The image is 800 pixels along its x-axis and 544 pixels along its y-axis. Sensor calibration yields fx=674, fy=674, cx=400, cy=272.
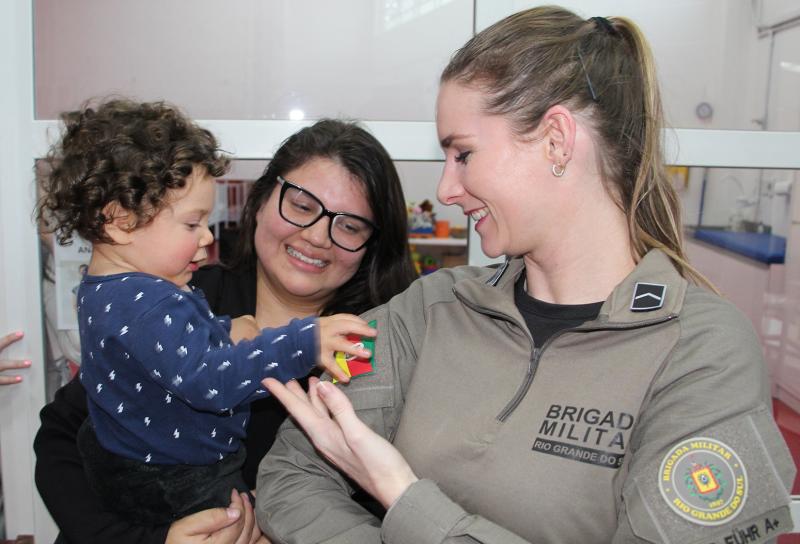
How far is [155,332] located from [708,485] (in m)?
1.01

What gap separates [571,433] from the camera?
3.72ft

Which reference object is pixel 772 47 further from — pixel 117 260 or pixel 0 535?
pixel 0 535

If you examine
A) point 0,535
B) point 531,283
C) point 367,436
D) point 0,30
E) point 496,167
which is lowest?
point 0,535

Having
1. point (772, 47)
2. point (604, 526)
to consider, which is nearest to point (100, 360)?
point (604, 526)

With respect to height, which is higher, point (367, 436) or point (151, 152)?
point (151, 152)

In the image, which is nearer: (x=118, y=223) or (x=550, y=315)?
(x=550, y=315)

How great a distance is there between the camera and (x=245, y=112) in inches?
85.3

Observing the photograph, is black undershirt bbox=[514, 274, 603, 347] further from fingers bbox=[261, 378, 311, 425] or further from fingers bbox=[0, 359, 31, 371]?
fingers bbox=[0, 359, 31, 371]

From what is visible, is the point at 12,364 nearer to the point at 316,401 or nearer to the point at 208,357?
the point at 208,357

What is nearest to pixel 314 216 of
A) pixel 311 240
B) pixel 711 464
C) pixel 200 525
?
pixel 311 240

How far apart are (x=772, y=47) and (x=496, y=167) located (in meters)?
1.46

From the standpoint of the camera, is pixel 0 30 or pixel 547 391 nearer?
pixel 547 391

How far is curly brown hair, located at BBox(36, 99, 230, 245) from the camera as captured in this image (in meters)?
1.41

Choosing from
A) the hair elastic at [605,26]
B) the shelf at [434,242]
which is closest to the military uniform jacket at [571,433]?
the hair elastic at [605,26]
